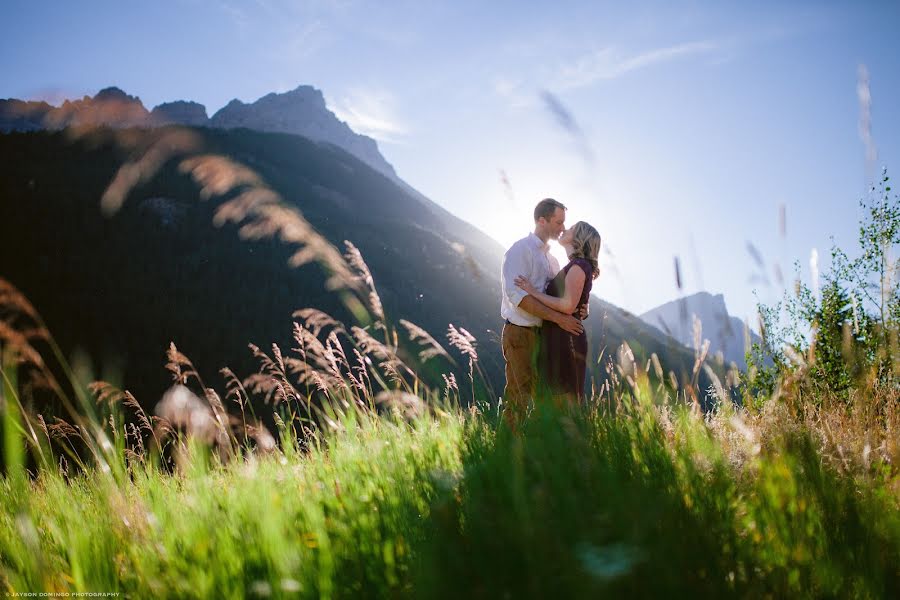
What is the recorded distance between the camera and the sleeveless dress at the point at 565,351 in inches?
133

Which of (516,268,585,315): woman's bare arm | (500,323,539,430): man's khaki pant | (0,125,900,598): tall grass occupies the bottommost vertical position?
(0,125,900,598): tall grass

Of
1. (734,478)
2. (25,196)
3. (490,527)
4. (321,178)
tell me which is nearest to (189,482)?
(490,527)

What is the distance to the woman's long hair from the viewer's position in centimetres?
357

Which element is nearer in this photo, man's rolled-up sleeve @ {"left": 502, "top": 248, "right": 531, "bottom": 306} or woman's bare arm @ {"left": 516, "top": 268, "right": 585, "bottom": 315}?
woman's bare arm @ {"left": 516, "top": 268, "right": 585, "bottom": 315}

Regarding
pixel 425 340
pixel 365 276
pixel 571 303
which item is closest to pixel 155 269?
pixel 365 276

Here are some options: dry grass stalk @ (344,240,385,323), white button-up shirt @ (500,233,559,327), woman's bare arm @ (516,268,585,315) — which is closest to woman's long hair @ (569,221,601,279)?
woman's bare arm @ (516,268,585,315)

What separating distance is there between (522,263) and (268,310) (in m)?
68.4

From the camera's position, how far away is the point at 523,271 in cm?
385

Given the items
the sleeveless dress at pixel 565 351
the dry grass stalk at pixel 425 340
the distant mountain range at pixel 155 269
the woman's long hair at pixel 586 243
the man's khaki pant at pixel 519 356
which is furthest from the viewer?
the distant mountain range at pixel 155 269

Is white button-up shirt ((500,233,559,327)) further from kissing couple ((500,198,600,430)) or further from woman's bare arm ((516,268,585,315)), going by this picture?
woman's bare arm ((516,268,585,315))

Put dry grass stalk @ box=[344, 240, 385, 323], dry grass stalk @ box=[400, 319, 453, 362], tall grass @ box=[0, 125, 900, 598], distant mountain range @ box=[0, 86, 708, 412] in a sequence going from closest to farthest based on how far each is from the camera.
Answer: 1. tall grass @ box=[0, 125, 900, 598]
2. dry grass stalk @ box=[400, 319, 453, 362]
3. dry grass stalk @ box=[344, 240, 385, 323]
4. distant mountain range @ box=[0, 86, 708, 412]

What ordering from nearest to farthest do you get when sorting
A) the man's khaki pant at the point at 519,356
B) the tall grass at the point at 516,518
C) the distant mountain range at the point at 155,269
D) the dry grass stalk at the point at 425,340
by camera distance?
the tall grass at the point at 516,518 → the dry grass stalk at the point at 425,340 → the man's khaki pant at the point at 519,356 → the distant mountain range at the point at 155,269

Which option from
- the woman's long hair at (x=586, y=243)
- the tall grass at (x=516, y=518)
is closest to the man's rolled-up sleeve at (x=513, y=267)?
the woman's long hair at (x=586, y=243)

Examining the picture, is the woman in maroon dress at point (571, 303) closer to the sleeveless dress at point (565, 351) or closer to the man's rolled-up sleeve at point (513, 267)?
the sleeveless dress at point (565, 351)
